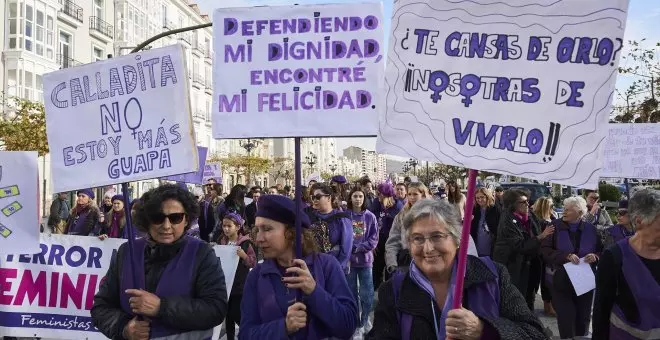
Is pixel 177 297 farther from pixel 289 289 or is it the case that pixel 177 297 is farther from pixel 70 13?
pixel 70 13

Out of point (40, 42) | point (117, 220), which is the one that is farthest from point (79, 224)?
point (40, 42)

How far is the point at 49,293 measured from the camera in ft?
19.1

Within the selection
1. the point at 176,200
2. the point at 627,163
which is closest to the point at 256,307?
the point at 176,200

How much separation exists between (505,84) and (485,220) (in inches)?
247

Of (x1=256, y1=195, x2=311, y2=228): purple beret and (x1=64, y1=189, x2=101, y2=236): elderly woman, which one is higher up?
(x1=256, y1=195, x2=311, y2=228): purple beret

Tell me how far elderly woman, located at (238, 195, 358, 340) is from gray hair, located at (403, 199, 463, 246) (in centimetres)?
61

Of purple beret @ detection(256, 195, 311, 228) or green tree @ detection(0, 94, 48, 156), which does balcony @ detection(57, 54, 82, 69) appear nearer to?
green tree @ detection(0, 94, 48, 156)

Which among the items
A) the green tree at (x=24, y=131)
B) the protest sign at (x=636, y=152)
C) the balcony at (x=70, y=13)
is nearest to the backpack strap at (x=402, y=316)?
the protest sign at (x=636, y=152)

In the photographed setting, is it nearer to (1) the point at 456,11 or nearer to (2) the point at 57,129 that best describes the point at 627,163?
(1) the point at 456,11

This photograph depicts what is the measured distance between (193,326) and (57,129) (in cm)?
142

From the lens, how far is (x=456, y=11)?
2525 mm

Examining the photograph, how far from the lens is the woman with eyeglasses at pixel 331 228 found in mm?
6262

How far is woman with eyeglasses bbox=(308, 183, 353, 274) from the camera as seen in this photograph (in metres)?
6.26

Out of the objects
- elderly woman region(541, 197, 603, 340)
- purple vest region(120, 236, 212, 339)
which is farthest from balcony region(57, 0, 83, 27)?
purple vest region(120, 236, 212, 339)
